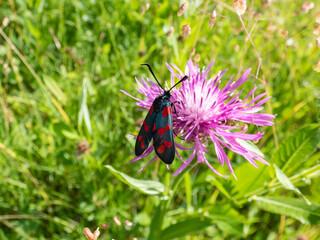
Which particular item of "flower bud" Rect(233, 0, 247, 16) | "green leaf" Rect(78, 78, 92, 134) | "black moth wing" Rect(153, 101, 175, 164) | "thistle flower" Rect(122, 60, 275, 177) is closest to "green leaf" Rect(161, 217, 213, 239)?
"thistle flower" Rect(122, 60, 275, 177)

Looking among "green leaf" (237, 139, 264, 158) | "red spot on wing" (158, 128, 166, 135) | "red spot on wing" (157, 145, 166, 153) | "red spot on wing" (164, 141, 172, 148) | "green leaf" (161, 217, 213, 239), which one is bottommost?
"green leaf" (161, 217, 213, 239)

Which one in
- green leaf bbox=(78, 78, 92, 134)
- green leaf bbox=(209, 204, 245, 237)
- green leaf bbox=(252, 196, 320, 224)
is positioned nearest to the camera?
green leaf bbox=(252, 196, 320, 224)

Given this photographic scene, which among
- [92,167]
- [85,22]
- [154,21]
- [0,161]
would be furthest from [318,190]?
[85,22]

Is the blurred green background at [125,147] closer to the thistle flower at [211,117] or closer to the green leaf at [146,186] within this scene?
the green leaf at [146,186]

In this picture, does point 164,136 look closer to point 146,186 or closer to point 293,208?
point 146,186

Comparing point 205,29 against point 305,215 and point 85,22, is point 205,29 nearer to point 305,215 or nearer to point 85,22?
point 85,22

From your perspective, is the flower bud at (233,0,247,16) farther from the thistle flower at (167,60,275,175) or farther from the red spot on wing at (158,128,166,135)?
the red spot on wing at (158,128,166,135)

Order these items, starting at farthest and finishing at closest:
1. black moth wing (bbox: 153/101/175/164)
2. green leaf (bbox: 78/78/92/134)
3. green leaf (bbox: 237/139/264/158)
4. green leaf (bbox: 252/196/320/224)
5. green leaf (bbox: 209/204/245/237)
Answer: green leaf (bbox: 78/78/92/134)
green leaf (bbox: 209/204/245/237)
green leaf (bbox: 252/196/320/224)
green leaf (bbox: 237/139/264/158)
black moth wing (bbox: 153/101/175/164)
